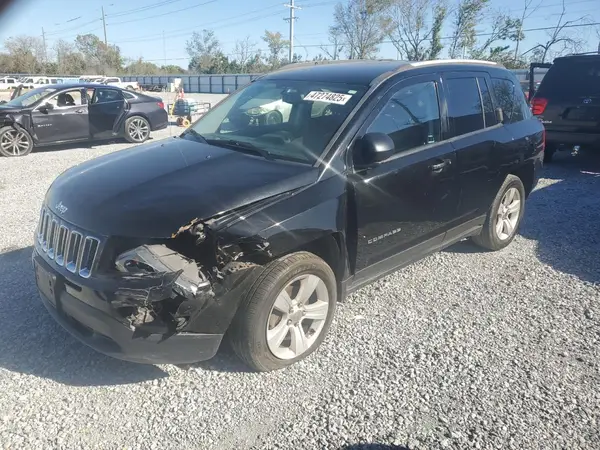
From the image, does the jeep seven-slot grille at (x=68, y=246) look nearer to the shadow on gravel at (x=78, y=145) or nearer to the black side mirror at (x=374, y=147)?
the black side mirror at (x=374, y=147)

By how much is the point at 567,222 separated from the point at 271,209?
15.9 ft

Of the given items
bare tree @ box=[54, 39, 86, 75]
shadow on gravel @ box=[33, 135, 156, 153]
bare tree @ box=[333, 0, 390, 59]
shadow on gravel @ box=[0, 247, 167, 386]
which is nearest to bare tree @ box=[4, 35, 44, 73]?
bare tree @ box=[54, 39, 86, 75]

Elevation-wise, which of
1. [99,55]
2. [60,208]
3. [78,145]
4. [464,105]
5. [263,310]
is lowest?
[78,145]

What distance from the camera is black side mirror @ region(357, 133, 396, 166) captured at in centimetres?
323

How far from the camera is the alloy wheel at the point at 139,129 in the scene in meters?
12.2

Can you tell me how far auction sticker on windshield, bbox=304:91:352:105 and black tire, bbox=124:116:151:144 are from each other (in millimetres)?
9485

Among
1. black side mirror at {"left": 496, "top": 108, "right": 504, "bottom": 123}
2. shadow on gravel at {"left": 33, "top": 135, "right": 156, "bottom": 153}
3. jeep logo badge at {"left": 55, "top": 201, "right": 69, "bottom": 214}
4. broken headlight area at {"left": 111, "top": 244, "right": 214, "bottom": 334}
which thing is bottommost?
shadow on gravel at {"left": 33, "top": 135, "right": 156, "bottom": 153}

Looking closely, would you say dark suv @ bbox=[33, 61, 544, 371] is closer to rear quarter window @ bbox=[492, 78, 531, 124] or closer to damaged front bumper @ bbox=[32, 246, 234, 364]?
damaged front bumper @ bbox=[32, 246, 234, 364]

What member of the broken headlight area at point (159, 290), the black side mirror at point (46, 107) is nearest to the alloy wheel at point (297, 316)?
the broken headlight area at point (159, 290)

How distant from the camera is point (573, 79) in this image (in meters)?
8.80

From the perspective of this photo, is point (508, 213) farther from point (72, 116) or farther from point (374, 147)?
point (72, 116)

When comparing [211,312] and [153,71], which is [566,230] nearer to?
[211,312]

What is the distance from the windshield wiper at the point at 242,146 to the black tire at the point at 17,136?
8810 millimetres

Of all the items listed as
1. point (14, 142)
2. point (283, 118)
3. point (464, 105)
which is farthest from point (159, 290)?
point (14, 142)
